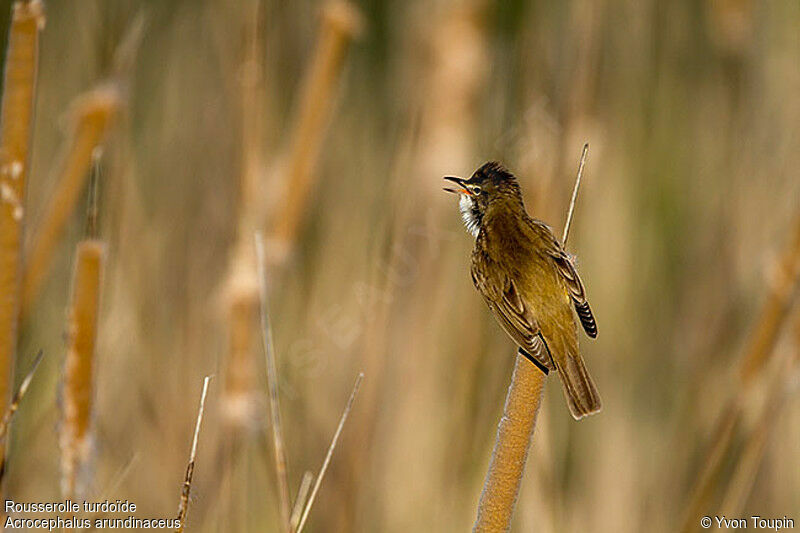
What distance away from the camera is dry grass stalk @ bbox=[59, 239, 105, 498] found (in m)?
1.08

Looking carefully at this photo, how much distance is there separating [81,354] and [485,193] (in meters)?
0.53

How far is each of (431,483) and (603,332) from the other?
54 centimetres

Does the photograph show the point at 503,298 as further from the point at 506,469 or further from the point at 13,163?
the point at 13,163

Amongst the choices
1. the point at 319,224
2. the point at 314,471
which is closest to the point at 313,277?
the point at 319,224

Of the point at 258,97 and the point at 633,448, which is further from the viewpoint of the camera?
the point at 633,448

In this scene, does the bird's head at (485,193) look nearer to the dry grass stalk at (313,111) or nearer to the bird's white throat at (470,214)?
the bird's white throat at (470,214)

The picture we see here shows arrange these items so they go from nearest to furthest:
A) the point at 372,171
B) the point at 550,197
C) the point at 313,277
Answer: the point at 550,197
the point at 313,277
the point at 372,171

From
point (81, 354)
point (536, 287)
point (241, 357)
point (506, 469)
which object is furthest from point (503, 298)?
point (241, 357)

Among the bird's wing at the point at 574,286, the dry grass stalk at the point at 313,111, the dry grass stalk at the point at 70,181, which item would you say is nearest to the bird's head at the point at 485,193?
the bird's wing at the point at 574,286

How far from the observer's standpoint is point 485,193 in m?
1.23

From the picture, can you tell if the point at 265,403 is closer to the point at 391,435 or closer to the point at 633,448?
the point at 391,435

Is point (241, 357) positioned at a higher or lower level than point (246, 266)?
lower

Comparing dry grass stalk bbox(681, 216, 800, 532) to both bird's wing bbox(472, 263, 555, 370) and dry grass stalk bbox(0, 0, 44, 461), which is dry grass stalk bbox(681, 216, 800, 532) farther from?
dry grass stalk bbox(0, 0, 44, 461)

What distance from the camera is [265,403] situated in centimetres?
199
